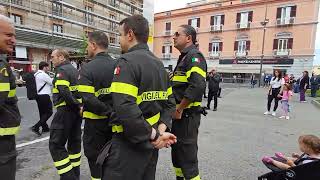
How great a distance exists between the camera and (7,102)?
235cm

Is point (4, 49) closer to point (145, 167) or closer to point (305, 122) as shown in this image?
point (145, 167)

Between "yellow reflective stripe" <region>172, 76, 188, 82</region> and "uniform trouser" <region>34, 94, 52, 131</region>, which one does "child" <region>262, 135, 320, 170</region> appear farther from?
"uniform trouser" <region>34, 94, 52, 131</region>

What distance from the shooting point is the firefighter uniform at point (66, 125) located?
362 centimetres

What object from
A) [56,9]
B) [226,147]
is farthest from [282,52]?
[226,147]

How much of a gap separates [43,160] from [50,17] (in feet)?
120

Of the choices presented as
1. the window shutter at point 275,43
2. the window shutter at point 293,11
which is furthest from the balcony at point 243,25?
the window shutter at point 293,11

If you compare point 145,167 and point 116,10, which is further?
point 116,10

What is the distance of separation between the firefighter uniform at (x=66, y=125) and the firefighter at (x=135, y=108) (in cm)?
169

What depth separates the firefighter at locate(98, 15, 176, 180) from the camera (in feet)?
6.51

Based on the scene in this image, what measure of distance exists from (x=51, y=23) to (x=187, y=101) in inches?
1508

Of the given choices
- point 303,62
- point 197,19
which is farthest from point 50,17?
point 303,62

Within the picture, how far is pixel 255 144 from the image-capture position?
19.6ft

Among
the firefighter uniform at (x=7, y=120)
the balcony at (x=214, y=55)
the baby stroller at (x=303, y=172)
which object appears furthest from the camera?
the balcony at (x=214, y=55)

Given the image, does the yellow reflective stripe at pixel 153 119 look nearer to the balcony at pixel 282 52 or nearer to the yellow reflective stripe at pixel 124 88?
the yellow reflective stripe at pixel 124 88
